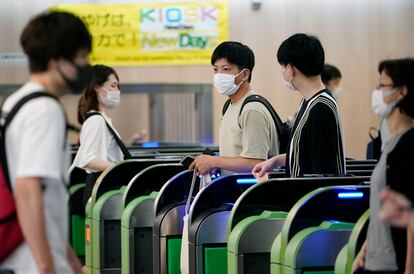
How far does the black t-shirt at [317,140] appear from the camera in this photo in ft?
17.8

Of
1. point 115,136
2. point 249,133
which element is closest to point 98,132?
point 115,136

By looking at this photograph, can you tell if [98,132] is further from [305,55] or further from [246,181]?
[305,55]

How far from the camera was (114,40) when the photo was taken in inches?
501

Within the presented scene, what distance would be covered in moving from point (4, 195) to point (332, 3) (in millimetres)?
10224

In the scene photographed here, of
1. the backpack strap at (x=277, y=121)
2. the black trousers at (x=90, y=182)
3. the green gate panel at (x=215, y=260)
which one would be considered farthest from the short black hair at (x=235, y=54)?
the black trousers at (x=90, y=182)

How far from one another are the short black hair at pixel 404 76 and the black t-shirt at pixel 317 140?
1411 mm

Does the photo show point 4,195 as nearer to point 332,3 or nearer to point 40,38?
point 40,38

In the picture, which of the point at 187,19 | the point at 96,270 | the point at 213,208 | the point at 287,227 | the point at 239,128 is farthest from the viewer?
the point at 187,19

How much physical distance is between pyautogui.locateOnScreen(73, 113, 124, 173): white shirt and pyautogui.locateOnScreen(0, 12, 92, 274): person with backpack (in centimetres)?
391

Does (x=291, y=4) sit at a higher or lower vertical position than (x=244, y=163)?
higher

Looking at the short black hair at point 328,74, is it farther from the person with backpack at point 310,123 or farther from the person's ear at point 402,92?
the person's ear at point 402,92

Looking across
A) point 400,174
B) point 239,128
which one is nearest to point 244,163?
point 239,128

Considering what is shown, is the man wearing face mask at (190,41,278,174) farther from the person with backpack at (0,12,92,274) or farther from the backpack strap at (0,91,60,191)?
the backpack strap at (0,91,60,191)

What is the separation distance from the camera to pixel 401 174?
3.79m
